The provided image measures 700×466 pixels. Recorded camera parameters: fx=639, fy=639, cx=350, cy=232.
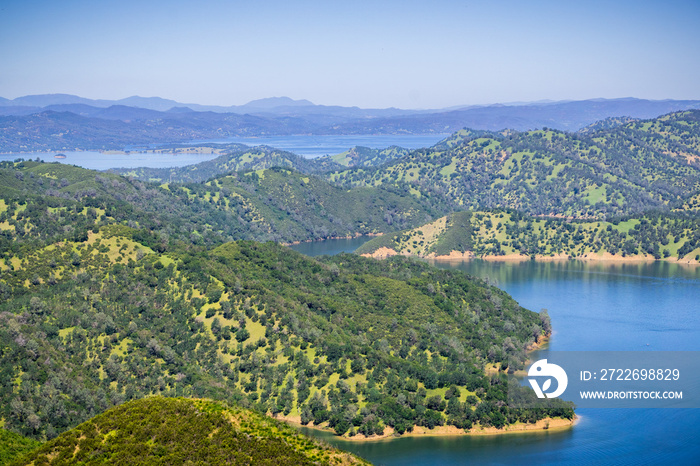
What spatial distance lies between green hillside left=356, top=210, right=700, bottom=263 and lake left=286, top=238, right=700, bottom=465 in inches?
302

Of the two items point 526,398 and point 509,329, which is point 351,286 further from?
point 526,398

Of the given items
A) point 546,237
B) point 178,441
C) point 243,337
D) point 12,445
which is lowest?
point 546,237

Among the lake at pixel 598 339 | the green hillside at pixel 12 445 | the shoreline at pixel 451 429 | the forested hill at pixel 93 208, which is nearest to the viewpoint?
the green hillside at pixel 12 445

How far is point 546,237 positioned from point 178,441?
502ft

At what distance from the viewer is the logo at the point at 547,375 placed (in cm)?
7469

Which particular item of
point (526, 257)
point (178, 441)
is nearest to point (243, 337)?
point (178, 441)

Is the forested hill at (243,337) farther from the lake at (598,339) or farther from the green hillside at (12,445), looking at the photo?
the green hillside at (12,445)

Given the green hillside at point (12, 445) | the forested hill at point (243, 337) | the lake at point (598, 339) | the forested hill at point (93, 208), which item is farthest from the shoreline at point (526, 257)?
the green hillside at point (12, 445)

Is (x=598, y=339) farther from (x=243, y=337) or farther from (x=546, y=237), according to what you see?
(x=546, y=237)

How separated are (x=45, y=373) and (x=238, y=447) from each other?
3020 cm

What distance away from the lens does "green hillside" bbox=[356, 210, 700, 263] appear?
17025 cm

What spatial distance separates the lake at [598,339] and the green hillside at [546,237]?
767cm

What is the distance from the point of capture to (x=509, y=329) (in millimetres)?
95750

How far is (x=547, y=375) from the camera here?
7988 centimetres
